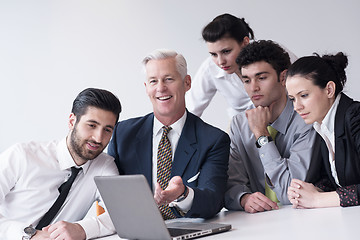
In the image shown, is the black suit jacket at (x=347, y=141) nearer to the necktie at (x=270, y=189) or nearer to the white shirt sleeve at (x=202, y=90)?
the necktie at (x=270, y=189)

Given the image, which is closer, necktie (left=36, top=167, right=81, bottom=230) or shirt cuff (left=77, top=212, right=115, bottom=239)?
shirt cuff (left=77, top=212, right=115, bottom=239)

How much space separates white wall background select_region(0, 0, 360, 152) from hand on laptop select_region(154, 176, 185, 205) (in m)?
3.05

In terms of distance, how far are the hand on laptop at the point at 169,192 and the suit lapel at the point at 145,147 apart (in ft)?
1.52

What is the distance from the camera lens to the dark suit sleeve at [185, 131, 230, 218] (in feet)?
7.08

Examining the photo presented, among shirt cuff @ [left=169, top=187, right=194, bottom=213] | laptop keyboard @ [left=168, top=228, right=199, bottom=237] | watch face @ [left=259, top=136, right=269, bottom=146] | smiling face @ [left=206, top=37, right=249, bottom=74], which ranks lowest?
laptop keyboard @ [left=168, top=228, right=199, bottom=237]

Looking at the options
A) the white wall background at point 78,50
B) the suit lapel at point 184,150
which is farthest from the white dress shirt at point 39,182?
the white wall background at point 78,50

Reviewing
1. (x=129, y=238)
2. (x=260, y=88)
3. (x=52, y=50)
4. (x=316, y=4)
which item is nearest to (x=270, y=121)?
(x=260, y=88)

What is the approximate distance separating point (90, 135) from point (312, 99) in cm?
101

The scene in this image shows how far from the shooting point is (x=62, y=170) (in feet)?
7.74

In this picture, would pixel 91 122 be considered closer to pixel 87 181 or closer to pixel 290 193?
pixel 87 181

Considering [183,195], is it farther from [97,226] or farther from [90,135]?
[90,135]

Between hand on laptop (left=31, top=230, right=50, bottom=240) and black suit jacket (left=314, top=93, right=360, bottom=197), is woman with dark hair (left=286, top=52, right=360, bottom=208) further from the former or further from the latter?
hand on laptop (left=31, top=230, right=50, bottom=240)

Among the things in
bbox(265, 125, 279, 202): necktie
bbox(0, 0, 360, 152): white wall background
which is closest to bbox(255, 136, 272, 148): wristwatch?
bbox(265, 125, 279, 202): necktie

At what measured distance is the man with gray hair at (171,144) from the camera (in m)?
2.37
